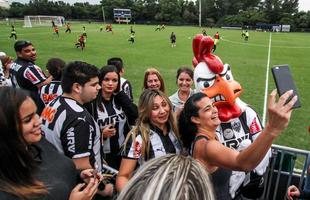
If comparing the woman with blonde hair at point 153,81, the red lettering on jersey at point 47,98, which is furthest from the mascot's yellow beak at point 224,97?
the red lettering on jersey at point 47,98

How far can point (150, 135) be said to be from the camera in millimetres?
3213

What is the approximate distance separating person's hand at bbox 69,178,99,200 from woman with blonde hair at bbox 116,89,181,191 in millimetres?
563

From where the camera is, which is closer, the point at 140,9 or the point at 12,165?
the point at 12,165

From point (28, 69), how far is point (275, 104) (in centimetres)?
492

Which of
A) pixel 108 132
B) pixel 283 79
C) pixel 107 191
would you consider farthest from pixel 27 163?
pixel 108 132

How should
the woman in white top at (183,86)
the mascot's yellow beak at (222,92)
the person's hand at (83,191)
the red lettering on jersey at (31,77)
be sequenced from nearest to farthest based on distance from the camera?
1. the person's hand at (83,191)
2. the mascot's yellow beak at (222,92)
3. the woman in white top at (183,86)
4. the red lettering on jersey at (31,77)

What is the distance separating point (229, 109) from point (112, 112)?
1.64 m

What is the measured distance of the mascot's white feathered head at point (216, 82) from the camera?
Result: 3.31 m

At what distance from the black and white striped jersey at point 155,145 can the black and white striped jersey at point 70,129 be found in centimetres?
37

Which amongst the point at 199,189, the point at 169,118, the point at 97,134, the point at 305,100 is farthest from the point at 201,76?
the point at 305,100

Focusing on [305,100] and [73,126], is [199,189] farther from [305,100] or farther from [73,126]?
[305,100]

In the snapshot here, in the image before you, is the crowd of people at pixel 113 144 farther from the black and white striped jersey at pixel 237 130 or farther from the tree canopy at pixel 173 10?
the tree canopy at pixel 173 10

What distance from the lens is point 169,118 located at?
11.2ft

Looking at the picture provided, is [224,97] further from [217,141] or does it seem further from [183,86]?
[183,86]
